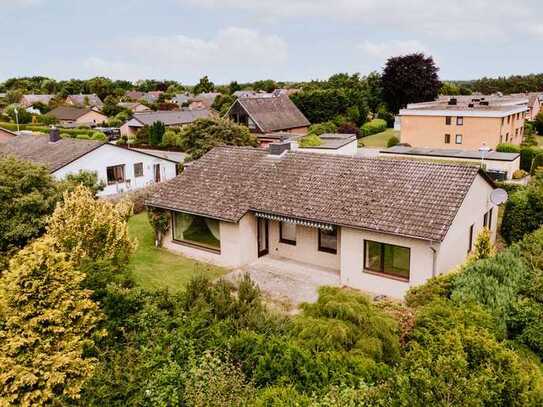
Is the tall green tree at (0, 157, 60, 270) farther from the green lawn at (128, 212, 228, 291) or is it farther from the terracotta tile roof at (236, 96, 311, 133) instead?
the terracotta tile roof at (236, 96, 311, 133)

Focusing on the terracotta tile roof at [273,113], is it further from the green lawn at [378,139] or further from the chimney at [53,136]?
the chimney at [53,136]

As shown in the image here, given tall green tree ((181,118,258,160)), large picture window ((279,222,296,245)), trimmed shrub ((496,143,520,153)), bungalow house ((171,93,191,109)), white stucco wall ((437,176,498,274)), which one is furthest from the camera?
bungalow house ((171,93,191,109))

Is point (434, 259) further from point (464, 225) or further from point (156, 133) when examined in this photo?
point (156, 133)

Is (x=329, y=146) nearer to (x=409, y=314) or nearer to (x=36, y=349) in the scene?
(x=409, y=314)

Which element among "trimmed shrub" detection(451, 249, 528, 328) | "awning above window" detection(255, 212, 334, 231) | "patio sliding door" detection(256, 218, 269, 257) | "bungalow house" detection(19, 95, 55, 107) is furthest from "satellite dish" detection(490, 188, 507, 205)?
"bungalow house" detection(19, 95, 55, 107)

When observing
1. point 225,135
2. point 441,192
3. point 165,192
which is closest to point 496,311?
point 441,192

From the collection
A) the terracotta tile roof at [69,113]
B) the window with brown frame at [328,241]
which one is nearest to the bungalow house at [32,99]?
the terracotta tile roof at [69,113]
